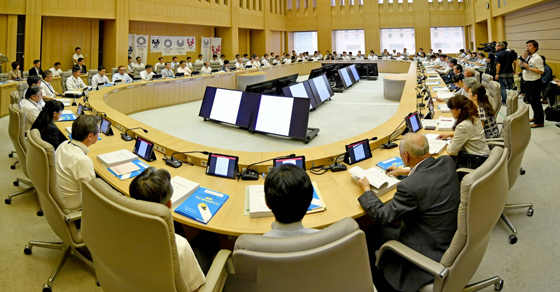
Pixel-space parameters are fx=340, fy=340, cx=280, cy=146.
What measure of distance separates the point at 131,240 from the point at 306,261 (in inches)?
26.1

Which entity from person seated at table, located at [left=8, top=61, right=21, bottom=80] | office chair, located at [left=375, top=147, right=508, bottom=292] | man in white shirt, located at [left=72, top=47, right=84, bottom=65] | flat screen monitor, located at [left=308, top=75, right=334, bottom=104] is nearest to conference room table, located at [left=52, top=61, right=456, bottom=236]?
office chair, located at [left=375, top=147, right=508, bottom=292]

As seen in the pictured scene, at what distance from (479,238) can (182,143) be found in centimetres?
259

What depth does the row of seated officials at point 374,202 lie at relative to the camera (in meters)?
1.55

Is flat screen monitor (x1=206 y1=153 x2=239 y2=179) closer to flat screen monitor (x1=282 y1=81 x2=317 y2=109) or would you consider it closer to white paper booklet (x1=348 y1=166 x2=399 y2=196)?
white paper booklet (x1=348 y1=166 x2=399 y2=196)

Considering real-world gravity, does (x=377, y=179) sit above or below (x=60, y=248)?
above

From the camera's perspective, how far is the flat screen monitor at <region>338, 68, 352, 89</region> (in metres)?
11.4

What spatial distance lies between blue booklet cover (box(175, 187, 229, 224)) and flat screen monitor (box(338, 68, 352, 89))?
31.7 ft

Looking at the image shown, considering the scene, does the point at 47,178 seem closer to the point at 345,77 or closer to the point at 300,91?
the point at 300,91

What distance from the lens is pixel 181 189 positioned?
2.39 meters

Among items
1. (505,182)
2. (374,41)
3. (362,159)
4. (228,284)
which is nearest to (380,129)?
(362,159)

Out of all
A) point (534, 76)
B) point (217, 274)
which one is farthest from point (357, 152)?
point (534, 76)

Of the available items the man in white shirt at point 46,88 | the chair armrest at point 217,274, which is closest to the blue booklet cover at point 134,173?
the chair armrest at point 217,274

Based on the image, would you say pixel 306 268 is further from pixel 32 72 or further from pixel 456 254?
pixel 32 72

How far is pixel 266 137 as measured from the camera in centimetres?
595
